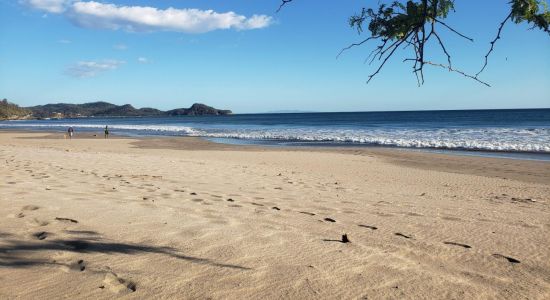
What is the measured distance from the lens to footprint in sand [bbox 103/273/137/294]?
274 cm

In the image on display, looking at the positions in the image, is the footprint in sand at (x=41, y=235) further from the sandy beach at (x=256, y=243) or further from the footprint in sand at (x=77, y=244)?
the footprint in sand at (x=77, y=244)

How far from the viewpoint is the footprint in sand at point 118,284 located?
2742 mm

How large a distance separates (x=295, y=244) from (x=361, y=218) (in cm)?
158

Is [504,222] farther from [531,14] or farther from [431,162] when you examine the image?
[431,162]

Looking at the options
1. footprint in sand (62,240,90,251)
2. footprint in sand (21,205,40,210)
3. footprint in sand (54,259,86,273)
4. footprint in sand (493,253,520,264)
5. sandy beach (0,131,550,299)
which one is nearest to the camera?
sandy beach (0,131,550,299)

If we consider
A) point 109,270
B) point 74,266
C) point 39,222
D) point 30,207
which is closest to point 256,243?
point 109,270

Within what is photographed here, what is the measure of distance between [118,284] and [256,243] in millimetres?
1302

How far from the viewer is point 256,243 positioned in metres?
3.74

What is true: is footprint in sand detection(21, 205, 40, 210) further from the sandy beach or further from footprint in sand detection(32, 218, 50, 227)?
footprint in sand detection(32, 218, 50, 227)

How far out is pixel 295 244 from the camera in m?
3.75

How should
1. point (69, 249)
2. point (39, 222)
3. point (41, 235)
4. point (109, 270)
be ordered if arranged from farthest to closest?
point (39, 222)
point (41, 235)
point (69, 249)
point (109, 270)

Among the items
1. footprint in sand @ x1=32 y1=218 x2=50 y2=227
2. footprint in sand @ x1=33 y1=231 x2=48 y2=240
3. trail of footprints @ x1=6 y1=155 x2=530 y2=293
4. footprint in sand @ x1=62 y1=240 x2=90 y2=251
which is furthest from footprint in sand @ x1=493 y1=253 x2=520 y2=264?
footprint in sand @ x1=32 y1=218 x2=50 y2=227

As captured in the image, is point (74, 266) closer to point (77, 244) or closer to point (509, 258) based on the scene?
point (77, 244)

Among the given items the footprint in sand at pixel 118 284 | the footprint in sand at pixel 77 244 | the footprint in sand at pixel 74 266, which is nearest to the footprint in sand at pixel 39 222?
the footprint in sand at pixel 77 244
